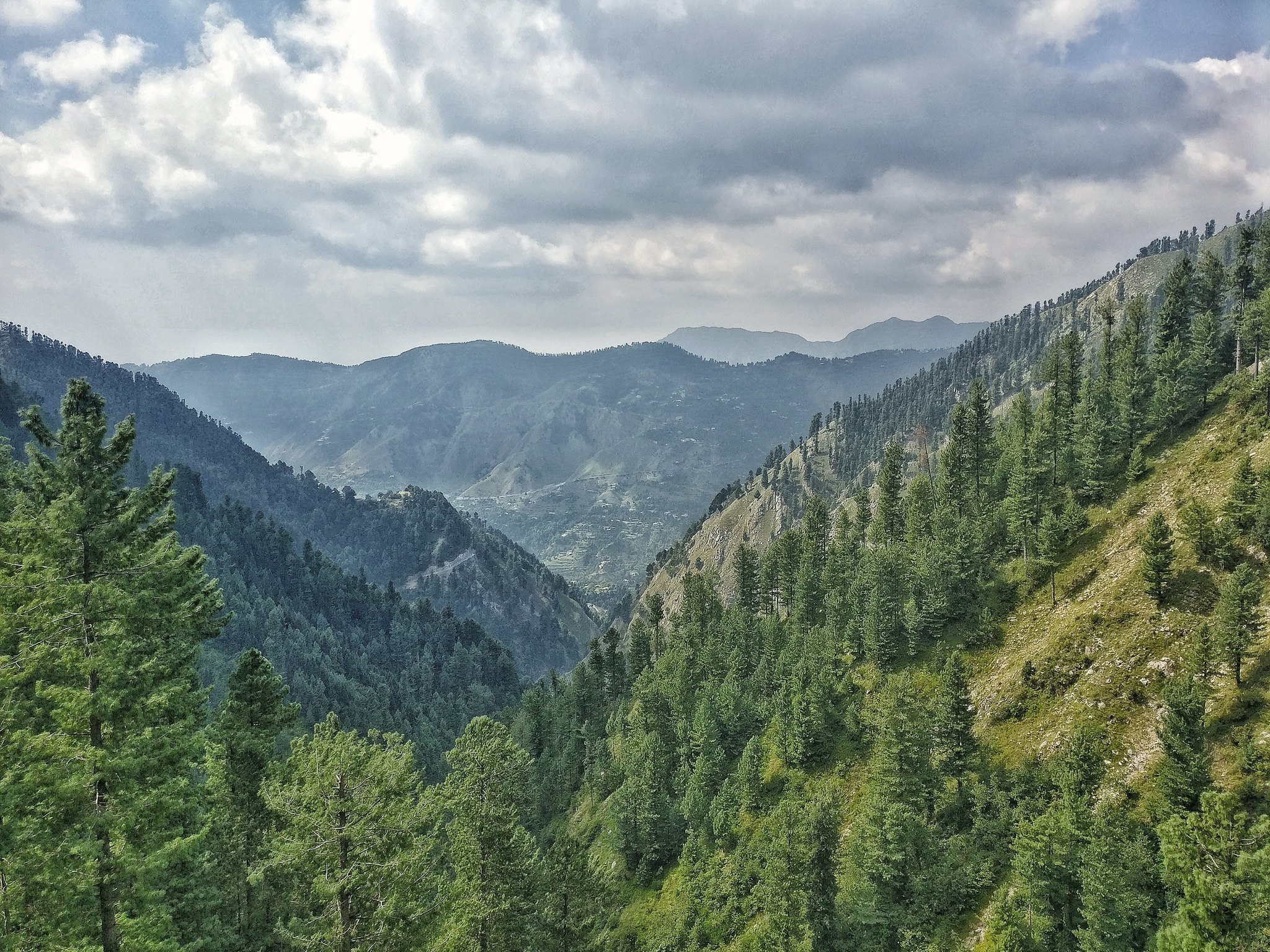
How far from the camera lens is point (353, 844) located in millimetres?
21328

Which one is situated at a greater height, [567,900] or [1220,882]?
[1220,882]

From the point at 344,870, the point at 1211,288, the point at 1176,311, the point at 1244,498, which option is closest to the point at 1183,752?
the point at 1244,498

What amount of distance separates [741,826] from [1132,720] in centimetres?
3923

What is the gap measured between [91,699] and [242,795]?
57.5ft

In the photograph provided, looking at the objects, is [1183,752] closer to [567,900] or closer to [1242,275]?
[567,900]

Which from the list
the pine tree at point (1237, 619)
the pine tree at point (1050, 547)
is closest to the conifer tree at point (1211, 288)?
the pine tree at point (1050, 547)

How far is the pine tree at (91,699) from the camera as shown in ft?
56.5

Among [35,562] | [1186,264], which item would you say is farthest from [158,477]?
[1186,264]

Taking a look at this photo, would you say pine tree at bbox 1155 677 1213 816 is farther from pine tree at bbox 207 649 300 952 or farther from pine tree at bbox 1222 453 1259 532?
pine tree at bbox 207 649 300 952

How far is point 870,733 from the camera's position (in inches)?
2753

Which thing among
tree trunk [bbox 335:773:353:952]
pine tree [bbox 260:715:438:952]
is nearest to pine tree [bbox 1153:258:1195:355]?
pine tree [bbox 260:715:438:952]

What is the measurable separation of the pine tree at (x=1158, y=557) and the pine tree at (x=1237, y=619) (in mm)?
6649

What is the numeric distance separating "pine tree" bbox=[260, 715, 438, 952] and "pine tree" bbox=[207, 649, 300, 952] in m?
10.1

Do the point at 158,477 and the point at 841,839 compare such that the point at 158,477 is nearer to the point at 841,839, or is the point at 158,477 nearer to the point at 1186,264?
the point at 841,839
